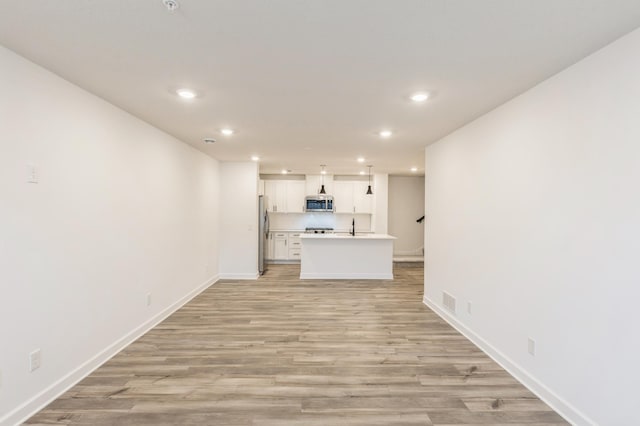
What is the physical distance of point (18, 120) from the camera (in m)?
2.04

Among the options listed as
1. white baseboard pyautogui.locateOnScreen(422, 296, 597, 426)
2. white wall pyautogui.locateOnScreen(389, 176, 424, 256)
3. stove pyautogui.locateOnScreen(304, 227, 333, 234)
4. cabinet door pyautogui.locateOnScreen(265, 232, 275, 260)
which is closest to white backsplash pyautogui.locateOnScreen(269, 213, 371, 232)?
stove pyautogui.locateOnScreen(304, 227, 333, 234)

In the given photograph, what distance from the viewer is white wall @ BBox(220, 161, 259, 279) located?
629 cm

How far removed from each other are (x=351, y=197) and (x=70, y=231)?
6.83 m

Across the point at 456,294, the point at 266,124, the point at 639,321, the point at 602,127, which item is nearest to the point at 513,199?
the point at 602,127

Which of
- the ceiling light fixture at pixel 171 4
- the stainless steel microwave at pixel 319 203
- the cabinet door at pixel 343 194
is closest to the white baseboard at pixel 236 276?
the stainless steel microwave at pixel 319 203

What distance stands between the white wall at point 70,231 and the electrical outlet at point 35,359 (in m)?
0.03

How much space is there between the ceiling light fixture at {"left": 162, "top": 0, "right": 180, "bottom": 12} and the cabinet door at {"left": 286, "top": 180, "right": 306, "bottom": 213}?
7056 mm

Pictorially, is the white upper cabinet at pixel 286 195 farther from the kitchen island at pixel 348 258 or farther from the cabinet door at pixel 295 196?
the kitchen island at pixel 348 258

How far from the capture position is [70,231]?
2.48 meters

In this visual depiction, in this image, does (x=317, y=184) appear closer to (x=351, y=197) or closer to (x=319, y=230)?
(x=351, y=197)

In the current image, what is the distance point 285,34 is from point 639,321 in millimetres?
Result: 2598

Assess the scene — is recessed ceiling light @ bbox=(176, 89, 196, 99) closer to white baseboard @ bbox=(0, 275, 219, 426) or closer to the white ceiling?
the white ceiling

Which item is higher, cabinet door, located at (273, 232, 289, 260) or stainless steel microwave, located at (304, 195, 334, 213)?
stainless steel microwave, located at (304, 195, 334, 213)

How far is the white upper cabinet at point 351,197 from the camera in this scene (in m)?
8.59
